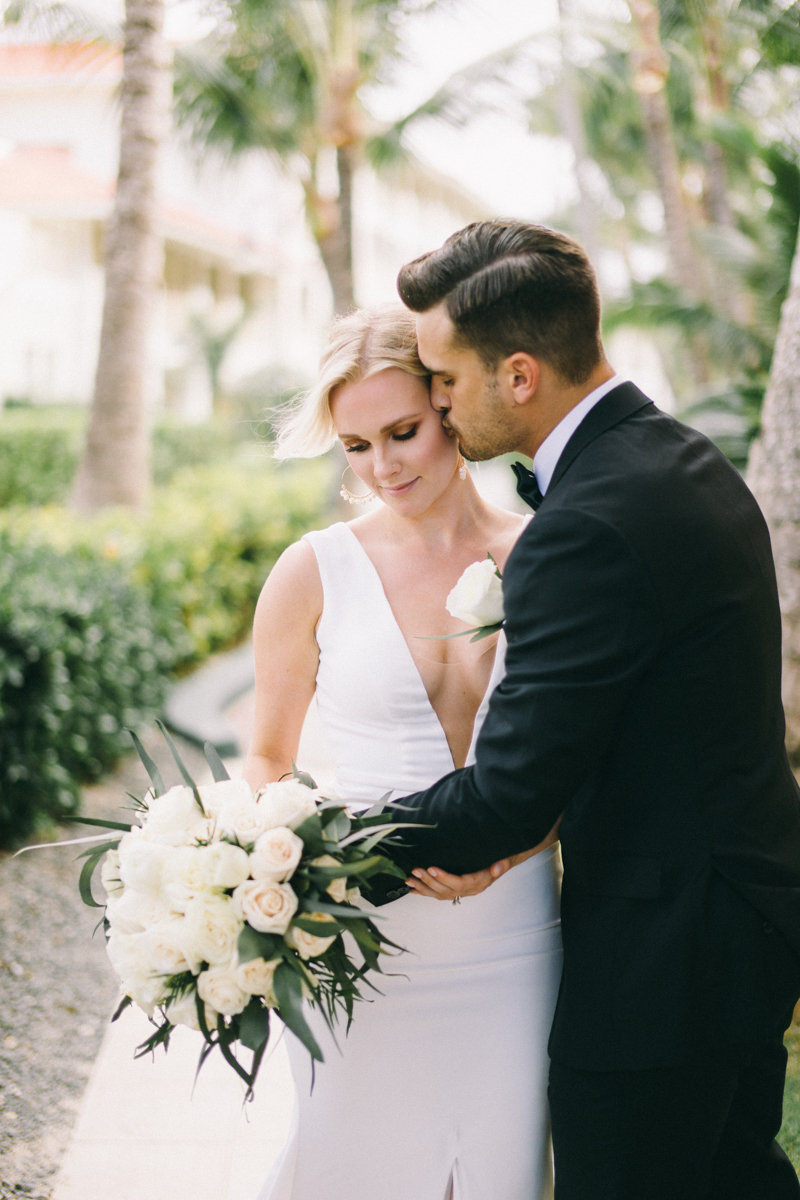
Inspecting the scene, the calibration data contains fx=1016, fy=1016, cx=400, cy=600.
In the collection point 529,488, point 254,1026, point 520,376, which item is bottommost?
point 254,1026

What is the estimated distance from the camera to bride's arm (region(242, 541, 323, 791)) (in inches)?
95.7

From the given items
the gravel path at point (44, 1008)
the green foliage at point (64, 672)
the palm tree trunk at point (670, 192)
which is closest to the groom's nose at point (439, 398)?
the gravel path at point (44, 1008)

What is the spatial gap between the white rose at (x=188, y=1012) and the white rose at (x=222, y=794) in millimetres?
316

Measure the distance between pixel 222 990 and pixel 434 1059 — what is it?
0.79m

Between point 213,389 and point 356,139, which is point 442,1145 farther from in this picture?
point 213,389

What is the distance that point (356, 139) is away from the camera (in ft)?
41.4

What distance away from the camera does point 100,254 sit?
74.4 feet

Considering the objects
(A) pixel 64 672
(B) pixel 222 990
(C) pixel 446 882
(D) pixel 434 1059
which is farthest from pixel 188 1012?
(A) pixel 64 672

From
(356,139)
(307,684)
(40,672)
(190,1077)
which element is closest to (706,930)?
(307,684)

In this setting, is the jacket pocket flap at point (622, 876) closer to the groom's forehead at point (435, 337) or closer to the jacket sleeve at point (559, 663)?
the jacket sleeve at point (559, 663)

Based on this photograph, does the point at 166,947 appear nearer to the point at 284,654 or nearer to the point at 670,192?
the point at 284,654

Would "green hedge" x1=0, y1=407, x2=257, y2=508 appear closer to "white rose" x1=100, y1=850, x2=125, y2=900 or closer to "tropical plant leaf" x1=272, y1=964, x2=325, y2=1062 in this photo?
"white rose" x1=100, y1=850, x2=125, y2=900

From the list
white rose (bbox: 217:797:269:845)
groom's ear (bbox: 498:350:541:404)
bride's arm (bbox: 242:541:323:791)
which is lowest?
white rose (bbox: 217:797:269:845)

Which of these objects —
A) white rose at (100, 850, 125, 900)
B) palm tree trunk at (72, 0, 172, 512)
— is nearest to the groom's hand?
white rose at (100, 850, 125, 900)
